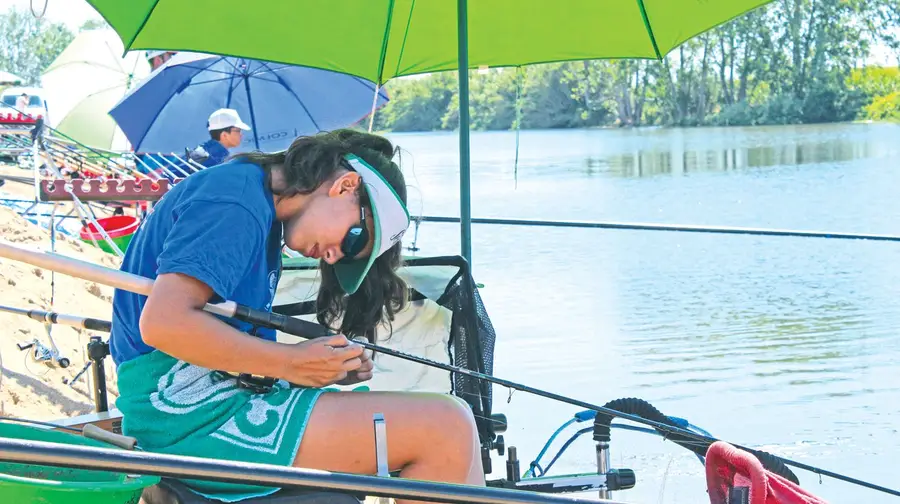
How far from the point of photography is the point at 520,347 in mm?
7402

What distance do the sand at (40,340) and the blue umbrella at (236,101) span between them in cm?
217

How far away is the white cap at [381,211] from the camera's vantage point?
2.07 metres

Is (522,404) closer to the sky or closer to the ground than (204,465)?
closer to the ground

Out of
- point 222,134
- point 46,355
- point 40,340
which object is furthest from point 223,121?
point 46,355

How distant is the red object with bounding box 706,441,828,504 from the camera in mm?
1841

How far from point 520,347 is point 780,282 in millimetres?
3679

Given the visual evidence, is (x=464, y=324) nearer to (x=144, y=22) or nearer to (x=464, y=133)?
(x=464, y=133)

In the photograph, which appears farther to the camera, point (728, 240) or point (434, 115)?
point (434, 115)

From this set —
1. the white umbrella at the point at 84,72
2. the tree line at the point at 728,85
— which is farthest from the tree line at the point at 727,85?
the white umbrella at the point at 84,72

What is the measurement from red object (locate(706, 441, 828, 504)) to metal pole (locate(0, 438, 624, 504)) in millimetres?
333

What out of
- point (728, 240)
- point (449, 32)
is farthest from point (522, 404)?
point (728, 240)

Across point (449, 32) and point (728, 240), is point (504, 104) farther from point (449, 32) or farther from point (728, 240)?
point (449, 32)

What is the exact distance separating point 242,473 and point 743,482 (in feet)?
2.92

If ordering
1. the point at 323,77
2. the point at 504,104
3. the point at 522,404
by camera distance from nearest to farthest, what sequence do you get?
the point at 522,404 < the point at 323,77 < the point at 504,104
